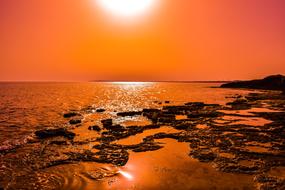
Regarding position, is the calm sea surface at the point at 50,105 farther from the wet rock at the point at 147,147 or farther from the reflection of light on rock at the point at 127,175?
the reflection of light on rock at the point at 127,175

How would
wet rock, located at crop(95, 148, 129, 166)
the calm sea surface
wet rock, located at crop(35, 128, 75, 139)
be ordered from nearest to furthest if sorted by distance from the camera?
wet rock, located at crop(95, 148, 129, 166) < wet rock, located at crop(35, 128, 75, 139) < the calm sea surface

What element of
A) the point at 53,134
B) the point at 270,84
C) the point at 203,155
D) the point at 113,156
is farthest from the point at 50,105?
the point at 270,84

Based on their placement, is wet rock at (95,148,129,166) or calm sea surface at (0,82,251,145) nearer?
wet rock at (95,148,129,166)

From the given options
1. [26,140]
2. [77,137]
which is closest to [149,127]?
[77,137]

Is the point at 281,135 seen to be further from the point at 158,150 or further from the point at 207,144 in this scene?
the point at 158,150

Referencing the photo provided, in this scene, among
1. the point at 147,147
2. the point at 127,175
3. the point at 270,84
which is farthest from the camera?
the point at 270,84

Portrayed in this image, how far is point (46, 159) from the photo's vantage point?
41.7 feet

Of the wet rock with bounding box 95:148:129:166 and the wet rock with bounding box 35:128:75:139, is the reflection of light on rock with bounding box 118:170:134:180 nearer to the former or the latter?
the wet rock with bounding box 95:148:129:166

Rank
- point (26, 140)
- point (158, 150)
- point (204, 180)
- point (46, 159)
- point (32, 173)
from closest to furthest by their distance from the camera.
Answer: point (204, 180) < point (32, 173) < point (46, 159) < point (158, 150) < point (26, 140)

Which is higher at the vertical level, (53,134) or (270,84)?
(270,84)

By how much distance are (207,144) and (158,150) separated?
3615mm

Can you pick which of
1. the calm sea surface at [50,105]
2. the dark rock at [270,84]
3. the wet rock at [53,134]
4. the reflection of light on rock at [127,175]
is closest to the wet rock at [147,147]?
the reflection of light on rock at [127,175]

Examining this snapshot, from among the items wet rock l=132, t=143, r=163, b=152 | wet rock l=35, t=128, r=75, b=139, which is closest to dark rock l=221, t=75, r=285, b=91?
wet rock l=132, t=143, r=163, b=152

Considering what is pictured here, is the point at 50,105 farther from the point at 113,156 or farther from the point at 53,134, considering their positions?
the point at 113,156
